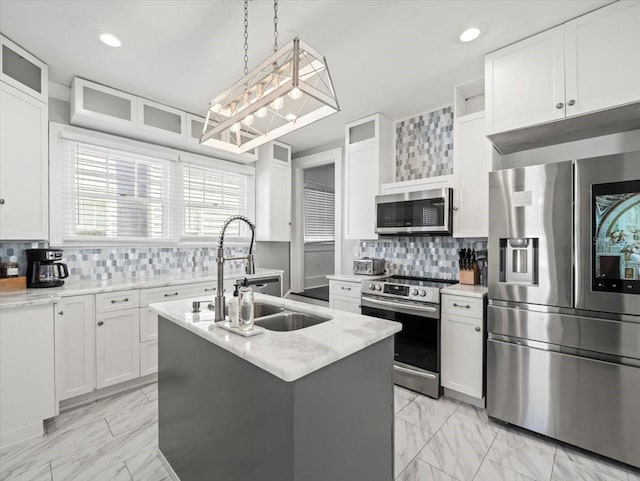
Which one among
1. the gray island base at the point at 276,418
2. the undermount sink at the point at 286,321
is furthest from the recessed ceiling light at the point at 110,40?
the undermount sink at the point at 286,321

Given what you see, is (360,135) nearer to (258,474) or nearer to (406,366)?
(406,366)

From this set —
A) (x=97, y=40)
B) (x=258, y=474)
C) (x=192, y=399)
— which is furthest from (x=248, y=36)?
(x=258, y=474)

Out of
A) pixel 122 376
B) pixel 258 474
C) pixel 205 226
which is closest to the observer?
pixel 258 474

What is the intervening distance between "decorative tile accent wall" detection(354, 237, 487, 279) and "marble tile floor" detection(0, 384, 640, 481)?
136cm

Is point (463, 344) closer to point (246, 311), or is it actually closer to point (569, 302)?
point (569, 302)

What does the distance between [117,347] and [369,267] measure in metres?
2.57

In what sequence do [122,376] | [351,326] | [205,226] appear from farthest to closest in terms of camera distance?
[205,226] < [122,376] < [351,326]

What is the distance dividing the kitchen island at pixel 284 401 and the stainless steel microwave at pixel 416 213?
167 centimetres

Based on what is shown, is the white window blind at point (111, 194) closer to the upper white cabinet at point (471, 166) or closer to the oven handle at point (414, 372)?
the oven handle at point (414, 372)

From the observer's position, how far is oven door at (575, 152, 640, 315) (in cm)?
176

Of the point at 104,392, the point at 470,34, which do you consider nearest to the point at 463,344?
the point at 470,34

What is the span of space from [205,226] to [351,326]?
2976 mm

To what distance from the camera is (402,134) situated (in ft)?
11.8

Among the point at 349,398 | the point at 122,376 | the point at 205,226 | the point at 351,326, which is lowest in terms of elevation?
the point at 122,376
